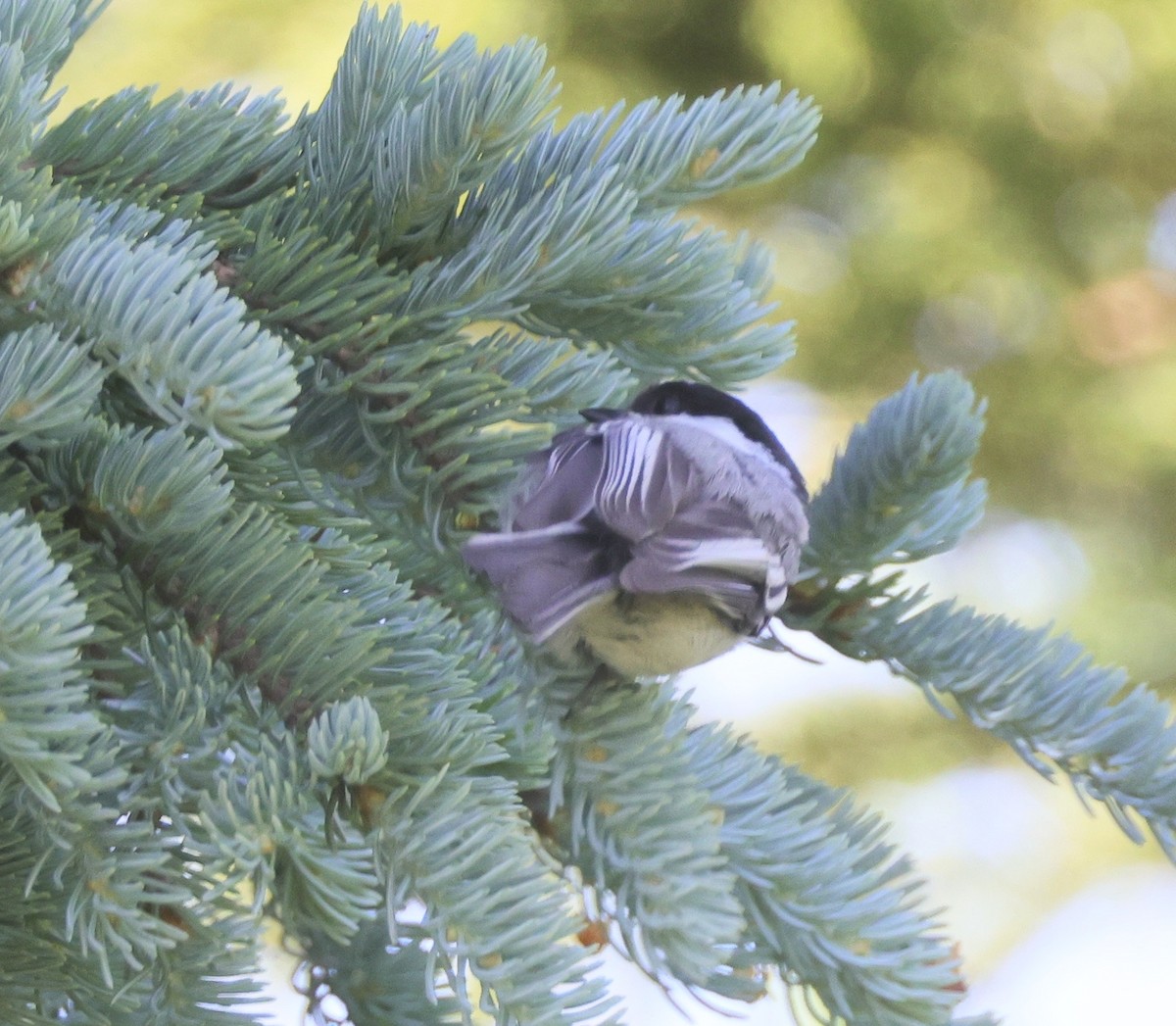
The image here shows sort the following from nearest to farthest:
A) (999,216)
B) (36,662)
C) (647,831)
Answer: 1. (36,662)
2. (647,831)
3. (999,216)

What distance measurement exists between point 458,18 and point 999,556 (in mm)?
1101

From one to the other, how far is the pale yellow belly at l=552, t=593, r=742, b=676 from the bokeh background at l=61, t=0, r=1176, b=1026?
1305 millimetres

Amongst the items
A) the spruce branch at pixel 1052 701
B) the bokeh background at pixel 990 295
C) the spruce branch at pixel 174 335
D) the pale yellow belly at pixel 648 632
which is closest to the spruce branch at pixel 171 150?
the spruce branch at pixel 174 335

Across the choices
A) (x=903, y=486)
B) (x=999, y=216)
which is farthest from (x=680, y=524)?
(x=999, y=216)

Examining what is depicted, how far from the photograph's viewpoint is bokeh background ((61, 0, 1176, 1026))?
1769mm

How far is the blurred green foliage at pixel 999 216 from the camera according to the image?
176 centimetres

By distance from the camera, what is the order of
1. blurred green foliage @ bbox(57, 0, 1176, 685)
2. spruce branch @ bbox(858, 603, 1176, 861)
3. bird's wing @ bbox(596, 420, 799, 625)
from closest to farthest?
bird's wing @ bbox(596, 420, 799, 625), spruce branch @ bbox(858, 603, 1176, 861), blurred green foliage @ bbox(57, 0, 1176, 685)

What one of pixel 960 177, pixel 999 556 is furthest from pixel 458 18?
pixel 999 556

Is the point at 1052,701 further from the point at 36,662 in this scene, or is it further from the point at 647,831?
the point at 36,662

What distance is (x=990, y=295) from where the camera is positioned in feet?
6.13

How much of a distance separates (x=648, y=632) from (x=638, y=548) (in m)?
0.05

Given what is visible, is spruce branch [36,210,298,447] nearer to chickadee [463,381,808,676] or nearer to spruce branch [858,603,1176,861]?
chickadee [463,381,808,676]

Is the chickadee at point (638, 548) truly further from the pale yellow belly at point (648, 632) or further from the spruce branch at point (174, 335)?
the spruce branch at point (174, 335)

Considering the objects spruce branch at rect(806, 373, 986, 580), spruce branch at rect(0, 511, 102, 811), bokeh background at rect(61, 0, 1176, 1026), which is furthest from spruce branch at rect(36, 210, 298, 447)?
bokeh background at rect(61, 0, 1176, 1026)
